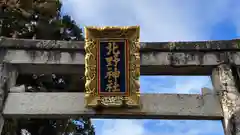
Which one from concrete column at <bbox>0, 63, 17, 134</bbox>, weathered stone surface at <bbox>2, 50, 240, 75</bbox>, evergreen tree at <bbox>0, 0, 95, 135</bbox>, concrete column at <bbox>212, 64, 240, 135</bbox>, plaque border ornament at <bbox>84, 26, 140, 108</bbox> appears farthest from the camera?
evergreen tree at <bbox>0, 0, 95, 135</bbox>

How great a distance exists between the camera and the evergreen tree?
26.9 feet

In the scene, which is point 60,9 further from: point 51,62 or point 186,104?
point 186,104

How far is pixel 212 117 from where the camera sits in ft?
14.9

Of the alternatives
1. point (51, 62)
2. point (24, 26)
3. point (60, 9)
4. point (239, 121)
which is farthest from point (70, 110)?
point (60, 9)

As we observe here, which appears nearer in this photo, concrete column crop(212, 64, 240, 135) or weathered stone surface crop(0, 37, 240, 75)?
concrete column crop(212, 64, 240, 135)

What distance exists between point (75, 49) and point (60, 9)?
553cm

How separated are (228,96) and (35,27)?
5917 mm

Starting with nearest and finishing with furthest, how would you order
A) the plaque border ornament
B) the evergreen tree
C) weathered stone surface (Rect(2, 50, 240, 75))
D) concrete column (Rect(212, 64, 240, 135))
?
concrete column (Rect(212, 64, 240, 135)) < the plaque border ornament < weathered stone surface (Rect(2, 50, 240, 75)) < the evergreen tree

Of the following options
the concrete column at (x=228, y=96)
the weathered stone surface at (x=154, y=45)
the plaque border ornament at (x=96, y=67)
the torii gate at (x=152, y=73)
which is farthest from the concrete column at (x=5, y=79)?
the concrete column at (x=228, y=96)

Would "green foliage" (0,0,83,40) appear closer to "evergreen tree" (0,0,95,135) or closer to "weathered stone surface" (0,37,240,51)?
"evergreen tree" (0,0,95,135)

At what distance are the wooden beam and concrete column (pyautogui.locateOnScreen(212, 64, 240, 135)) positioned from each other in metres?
0.12

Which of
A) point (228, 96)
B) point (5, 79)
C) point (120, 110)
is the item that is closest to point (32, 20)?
point (5, 79)

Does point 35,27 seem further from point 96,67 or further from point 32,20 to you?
point 96,67

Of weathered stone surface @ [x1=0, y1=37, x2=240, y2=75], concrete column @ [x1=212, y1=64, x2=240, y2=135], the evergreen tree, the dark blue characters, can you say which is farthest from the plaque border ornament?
the evergreen tree
